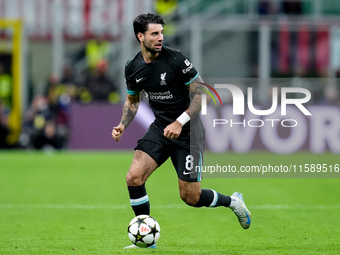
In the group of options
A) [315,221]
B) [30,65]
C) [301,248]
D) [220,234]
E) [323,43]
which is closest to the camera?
[301,248]

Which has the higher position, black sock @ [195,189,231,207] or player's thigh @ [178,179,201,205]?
player's thigh @ [178,179,201,205]

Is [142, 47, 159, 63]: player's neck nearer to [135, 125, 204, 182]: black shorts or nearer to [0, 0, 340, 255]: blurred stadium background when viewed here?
[135, 125, 204, 182]: black shorts

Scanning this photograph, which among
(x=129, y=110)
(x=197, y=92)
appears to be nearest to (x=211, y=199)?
(x=197, y=92)

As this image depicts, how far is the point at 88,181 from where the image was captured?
1390cm

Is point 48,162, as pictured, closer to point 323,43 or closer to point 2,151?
point 2,151

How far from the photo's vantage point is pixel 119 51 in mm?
23891

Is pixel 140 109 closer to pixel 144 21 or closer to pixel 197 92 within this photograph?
pixel 197 92

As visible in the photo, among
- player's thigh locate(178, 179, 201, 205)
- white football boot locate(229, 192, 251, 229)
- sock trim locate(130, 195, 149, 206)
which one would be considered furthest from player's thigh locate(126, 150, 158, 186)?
white football boot locate(229, 192, 251, 229)

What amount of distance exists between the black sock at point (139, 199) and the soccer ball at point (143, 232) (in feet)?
1.02

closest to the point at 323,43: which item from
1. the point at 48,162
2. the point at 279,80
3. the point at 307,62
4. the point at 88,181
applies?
the point at 307,62

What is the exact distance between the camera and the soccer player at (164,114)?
7211 millimetres

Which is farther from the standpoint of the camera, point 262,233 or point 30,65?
point 30,65

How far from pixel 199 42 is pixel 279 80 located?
3288 mm

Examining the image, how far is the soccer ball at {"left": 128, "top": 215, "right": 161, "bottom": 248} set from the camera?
22.8ft
